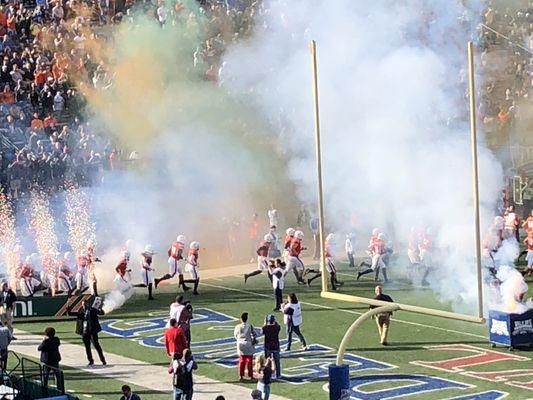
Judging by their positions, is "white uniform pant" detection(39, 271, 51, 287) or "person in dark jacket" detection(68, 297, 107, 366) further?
"white uniform pant" detection(39, 271, 51, 287)

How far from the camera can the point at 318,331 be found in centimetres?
2391

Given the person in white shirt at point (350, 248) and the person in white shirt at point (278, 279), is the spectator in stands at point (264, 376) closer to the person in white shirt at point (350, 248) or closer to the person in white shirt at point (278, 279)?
the person in white shirt at point (278, 279)

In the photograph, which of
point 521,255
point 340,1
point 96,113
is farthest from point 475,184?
point 96,113

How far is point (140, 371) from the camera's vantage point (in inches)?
856

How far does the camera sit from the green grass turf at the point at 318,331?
20.8m

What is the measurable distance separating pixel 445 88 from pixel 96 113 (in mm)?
13232

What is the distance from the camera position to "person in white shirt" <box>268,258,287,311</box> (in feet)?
81.8

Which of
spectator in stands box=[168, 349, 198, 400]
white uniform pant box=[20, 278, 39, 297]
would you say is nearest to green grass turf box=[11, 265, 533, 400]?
white uniform pant box=[20, 278, 39, 297]

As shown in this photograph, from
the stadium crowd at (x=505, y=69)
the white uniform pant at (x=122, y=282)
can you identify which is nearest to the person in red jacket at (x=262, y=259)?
the white uniform pant at (x=122, y=282)

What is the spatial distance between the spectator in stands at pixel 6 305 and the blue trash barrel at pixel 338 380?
8.86 metres

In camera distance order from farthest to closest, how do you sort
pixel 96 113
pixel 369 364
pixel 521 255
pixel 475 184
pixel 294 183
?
pixel 96 113 < pixel 294 183 < pixel 521 255 < pixel 369 364 < pixel 475 184

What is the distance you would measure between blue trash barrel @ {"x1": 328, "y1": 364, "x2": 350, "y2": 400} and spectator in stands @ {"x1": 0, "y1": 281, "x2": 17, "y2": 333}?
886 centimetres

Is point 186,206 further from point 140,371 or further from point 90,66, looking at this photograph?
point 140,371

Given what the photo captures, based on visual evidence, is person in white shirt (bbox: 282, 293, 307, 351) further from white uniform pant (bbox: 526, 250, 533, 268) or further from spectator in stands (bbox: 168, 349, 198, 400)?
white uniform pant (bbox: 526, 250, 533, 268)
